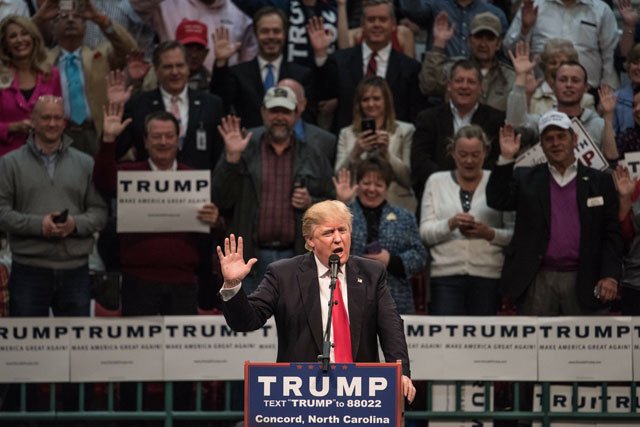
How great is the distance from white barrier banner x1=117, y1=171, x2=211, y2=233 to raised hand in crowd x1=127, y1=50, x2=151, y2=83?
5.18 ft

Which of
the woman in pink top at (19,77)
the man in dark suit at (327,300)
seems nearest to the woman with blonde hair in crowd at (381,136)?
the woman in pink top at (19,77)

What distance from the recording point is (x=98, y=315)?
10.9 meters

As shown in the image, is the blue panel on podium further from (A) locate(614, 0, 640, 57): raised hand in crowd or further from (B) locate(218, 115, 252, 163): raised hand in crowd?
(A) locate(614, 0, 640, 57): raised hand in crowd

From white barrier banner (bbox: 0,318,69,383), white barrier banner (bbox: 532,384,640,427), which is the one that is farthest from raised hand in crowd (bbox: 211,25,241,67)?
white barrier banner (bbox: 532,384,640,427)

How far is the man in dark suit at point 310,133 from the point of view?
11.2 m

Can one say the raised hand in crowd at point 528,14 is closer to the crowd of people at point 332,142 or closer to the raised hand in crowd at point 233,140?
the crowd of people at point 332,142

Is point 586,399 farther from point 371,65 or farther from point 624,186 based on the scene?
point 371,65

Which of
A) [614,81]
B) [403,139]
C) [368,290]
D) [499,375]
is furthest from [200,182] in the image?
[614,81]

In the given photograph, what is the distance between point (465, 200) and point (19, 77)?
3.86 metres

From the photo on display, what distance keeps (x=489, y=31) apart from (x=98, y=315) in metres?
4.21

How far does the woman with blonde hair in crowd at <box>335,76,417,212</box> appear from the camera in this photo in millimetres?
11062

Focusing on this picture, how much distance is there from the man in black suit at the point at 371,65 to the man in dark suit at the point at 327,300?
4.83 metres

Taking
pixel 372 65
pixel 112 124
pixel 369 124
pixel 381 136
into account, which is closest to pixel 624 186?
pixel 381 136

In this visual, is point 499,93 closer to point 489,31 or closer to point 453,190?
point 489,31
